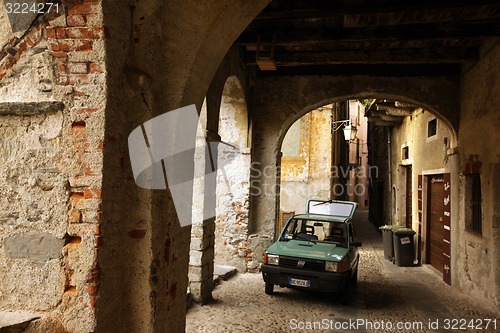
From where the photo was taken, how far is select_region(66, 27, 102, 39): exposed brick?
8.49ft

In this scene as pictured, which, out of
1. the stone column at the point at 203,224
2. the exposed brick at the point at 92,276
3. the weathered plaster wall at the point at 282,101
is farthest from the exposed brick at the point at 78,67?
the weathered plaster wall at the point at 282,101

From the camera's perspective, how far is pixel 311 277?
250 inches

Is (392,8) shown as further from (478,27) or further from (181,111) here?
(181,111)

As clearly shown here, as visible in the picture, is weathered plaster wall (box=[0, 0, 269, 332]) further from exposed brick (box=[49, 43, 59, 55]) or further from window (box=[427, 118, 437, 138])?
window (box=[427, 118, 437, 138])

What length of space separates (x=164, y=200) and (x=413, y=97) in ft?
23.2

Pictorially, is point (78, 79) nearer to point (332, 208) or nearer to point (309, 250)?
point (309, 250)

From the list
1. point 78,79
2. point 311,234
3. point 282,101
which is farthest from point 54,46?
point 282,101

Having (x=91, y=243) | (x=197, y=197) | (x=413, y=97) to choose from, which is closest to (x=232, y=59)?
(x=197, y=197)

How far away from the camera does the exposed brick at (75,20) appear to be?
2.61 metres

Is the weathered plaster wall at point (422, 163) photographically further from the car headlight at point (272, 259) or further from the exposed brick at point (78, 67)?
the exposed brick at point (78, 67)

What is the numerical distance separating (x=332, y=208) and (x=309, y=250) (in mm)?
2388

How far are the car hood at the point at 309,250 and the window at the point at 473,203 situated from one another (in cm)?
262

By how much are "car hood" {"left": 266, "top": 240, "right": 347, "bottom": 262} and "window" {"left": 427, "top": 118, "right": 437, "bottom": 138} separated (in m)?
5.18

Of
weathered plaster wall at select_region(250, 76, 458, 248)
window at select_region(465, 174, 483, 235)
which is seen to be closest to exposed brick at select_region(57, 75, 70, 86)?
weathered plaster wall at select_region(250, 76, 458, 248)
